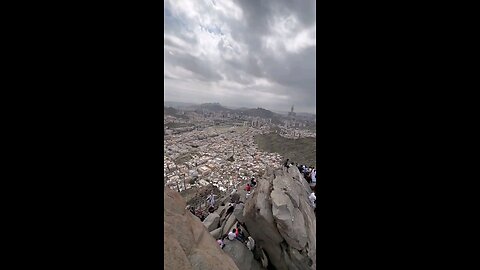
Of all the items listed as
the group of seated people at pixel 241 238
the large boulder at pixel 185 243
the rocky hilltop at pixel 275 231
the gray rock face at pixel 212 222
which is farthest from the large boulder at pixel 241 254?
the large boulder at pixel 185 243

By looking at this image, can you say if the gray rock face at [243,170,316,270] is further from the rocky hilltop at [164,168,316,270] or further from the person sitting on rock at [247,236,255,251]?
the person sitting on rock at [247,236,255,251]

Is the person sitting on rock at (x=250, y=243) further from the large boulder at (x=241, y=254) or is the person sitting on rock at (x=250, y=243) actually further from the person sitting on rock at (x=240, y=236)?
the person sitting on rock at (x=240, y=236)

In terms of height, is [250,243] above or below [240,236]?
below

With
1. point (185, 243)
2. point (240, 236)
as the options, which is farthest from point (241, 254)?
point (185, 243)

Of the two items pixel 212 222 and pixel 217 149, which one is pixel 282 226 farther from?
pixel 217 149

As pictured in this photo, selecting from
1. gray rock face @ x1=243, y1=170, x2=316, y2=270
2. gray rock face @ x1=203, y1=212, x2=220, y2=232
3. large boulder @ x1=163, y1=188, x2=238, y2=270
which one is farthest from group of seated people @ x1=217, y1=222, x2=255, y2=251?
large boulder @ x1=163, y1=188, x2=238, y2=270
